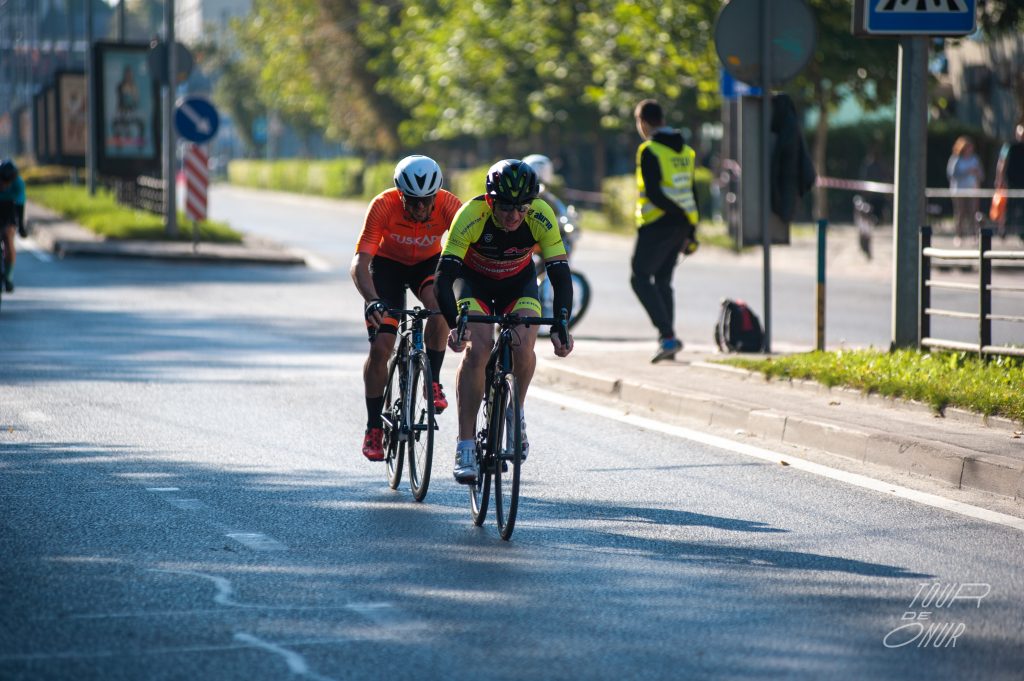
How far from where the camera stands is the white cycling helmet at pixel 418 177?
7.83 meters

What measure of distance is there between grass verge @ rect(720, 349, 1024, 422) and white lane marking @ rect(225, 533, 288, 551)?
4.37 meters

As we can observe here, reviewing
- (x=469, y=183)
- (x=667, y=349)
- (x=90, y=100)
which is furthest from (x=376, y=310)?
(x=469, y=183)

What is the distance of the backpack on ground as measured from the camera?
43.1 feet

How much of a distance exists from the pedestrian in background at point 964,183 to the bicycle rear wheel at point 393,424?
19008 mm

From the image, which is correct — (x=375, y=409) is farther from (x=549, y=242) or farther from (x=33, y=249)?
(x=33, y=249)

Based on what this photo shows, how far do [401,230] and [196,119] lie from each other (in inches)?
748

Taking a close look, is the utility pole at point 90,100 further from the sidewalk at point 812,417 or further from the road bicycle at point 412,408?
the road bicycle at point 412,408

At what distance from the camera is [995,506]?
7.62 metres

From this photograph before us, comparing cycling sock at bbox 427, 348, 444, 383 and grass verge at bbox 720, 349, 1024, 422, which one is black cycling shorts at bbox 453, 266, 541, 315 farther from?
grass verge at bbox 720, 349, 1024, 422

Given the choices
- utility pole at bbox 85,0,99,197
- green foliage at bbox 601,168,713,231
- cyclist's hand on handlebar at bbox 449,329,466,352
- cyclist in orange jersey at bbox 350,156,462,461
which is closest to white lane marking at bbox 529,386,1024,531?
cyclist in orange jersey at bbox 350,156,462,461

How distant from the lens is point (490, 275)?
7609 millimetres

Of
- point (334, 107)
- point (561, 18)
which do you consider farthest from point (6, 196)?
point (334, 107)

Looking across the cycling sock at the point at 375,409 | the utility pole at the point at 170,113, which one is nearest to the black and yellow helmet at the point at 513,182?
the cycling sock at the point at 375,409

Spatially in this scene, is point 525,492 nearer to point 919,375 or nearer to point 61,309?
point 919,375
